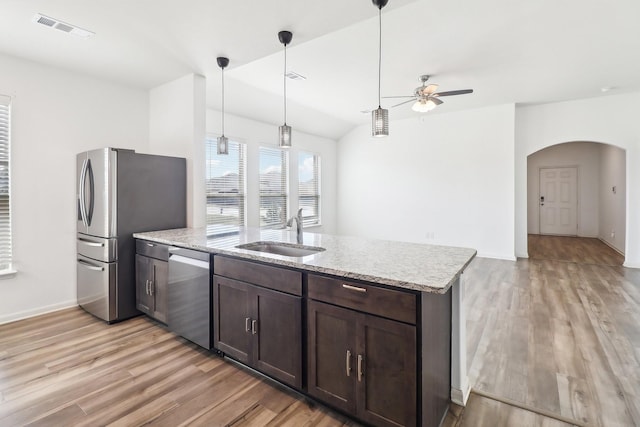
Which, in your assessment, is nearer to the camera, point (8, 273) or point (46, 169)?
point (8, 273)

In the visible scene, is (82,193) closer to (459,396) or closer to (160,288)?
(160,288)

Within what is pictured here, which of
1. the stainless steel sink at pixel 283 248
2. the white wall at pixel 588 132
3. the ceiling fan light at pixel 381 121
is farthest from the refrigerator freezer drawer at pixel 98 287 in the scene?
the white wall at pixel 588 132

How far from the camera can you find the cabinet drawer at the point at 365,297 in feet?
4.84

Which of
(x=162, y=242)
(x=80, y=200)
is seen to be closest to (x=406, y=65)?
(x=162, y=242)

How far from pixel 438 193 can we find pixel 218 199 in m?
4.59

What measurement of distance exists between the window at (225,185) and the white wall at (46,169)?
5.82ft

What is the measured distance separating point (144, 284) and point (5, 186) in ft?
5.63

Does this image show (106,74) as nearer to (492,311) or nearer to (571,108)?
(492,311)

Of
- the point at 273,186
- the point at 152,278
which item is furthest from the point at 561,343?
the point at 273,186

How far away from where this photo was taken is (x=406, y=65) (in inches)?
165

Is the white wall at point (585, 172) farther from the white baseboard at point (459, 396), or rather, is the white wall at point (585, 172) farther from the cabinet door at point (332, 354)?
the cabinet door at point (332, 354)

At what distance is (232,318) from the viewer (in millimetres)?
2293

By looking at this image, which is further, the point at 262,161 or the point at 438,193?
the point at 438,193

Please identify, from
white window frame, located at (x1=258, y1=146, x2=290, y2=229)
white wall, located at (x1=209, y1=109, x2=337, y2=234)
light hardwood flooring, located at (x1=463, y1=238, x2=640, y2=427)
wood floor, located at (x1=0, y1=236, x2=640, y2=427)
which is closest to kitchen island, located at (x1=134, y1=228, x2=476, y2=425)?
wood floor, located at (x1=0, y1=236, x2=640, y2=427)
